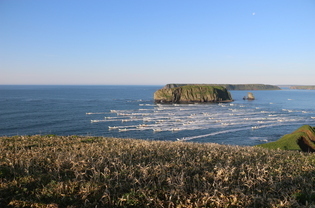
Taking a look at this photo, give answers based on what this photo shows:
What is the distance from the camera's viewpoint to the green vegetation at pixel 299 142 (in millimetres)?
37969

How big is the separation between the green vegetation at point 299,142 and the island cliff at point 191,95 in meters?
135

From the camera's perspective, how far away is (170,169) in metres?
8.55

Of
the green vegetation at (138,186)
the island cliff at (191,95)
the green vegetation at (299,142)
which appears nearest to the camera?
the green vegetation at (138,186)

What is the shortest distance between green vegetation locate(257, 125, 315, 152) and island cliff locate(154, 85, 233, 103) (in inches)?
5301

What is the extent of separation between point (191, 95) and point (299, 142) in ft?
483

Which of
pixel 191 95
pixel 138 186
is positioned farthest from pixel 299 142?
pixel 191 95

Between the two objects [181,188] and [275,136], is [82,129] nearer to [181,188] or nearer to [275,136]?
[275,136]

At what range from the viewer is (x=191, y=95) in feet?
616

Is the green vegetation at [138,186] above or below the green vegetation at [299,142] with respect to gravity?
above

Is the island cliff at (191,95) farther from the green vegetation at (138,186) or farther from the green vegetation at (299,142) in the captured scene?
the green vegetation at (138,186)

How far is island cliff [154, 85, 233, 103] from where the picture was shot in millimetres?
182500

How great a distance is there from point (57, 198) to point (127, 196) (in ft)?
6.48

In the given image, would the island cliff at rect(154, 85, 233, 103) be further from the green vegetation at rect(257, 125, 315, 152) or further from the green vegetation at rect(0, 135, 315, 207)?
the green vegetation at rect(0, 135, 315, 207)

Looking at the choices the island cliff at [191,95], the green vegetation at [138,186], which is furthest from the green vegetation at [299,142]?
the island cliff at [191,95]
